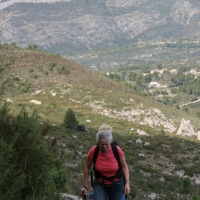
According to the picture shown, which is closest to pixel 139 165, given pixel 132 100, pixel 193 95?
pixel 132 100

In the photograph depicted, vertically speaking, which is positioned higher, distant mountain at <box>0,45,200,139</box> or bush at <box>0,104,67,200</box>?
bush at <box>0,104,67,200</box>

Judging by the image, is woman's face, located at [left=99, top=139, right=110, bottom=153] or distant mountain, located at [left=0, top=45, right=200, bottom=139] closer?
woman's face, located at [left=99, top=139, right=110, bottom=153]

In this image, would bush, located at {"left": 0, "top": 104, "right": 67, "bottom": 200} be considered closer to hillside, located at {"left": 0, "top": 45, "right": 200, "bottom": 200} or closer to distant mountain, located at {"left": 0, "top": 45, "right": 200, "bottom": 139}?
hillside, located at {"left": 0, "top": 45, "right": 200, "bottom": 200}

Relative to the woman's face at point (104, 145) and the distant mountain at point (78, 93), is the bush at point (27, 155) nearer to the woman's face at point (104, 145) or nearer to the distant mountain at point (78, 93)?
the woman's face at point (104, 145)

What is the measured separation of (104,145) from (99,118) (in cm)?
2959

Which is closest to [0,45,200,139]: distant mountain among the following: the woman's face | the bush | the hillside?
the hillside

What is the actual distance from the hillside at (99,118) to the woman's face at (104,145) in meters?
2.26

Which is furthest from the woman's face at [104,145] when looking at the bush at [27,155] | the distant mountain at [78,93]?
the distant mountain at [78,93]

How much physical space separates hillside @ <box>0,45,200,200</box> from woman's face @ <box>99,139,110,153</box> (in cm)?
226

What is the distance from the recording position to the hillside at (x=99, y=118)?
668 inches

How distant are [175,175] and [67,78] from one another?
3891 centimetres

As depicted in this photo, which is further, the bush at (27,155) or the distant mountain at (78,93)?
the distant mountain at (78,93)

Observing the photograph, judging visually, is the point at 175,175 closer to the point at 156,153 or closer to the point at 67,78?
the point at 156,153

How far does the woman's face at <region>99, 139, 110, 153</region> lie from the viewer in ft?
22.9
